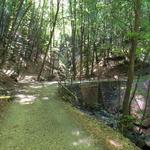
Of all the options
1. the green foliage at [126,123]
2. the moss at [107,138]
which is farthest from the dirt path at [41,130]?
the green foliage at [126,123]

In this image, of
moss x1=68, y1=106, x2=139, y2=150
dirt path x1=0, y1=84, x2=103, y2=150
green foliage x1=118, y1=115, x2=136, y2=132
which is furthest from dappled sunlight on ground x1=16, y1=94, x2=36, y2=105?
green foliage x1=118, y1=115, x2=136, y2=132

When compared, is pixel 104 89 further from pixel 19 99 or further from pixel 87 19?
pixel 87 19

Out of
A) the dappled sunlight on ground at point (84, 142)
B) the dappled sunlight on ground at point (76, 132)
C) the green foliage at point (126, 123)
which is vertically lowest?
the green foliage at point (126, 123)

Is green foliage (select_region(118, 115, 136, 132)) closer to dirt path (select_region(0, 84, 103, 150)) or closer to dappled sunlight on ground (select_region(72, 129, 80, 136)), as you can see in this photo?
dirt path (select_region(0, 84, 103, 150))

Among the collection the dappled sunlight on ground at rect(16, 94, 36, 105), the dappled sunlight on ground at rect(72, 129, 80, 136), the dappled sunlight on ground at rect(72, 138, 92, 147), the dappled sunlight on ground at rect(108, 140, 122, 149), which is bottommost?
the dappled sunlight on ground at rect(108, 140, 122, 149)

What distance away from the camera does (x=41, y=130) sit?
477 inches

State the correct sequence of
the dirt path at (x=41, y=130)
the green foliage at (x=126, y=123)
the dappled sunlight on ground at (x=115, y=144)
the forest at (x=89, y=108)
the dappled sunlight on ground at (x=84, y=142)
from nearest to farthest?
the dirt path at (x=41, y=130) < the dappled sunlight on ground at (x=84, y=142) < the dappled sunlight on ground at (x=115, y=144) < the forest at (x=89, y=108) < the green foliage at (x=126, y=123)

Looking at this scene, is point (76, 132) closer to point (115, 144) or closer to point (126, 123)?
point (115, 144)

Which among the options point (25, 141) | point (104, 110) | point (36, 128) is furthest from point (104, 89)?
point (25, 141)

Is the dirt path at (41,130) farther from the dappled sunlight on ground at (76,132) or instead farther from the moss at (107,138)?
the moss at (107,138)

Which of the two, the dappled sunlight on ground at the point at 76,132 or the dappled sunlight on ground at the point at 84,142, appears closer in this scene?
the dappled sunlight on ground at the point at 84,142

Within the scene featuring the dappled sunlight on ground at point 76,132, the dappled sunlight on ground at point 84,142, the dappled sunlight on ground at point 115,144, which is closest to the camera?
the dappled sunlight on ground at point 84,142

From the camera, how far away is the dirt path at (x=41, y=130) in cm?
1033

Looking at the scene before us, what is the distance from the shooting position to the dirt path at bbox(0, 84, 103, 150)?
33.9 feet
